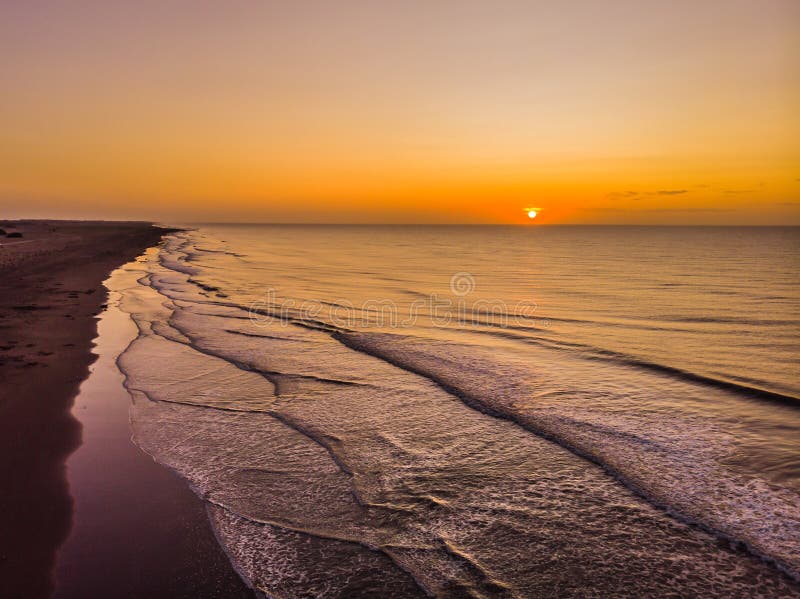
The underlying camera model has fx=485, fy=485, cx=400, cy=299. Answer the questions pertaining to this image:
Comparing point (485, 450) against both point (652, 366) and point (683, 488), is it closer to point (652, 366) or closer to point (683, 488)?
point (683, 488)

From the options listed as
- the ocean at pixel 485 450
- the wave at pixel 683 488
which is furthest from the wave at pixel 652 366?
the wave at pixel 683 488

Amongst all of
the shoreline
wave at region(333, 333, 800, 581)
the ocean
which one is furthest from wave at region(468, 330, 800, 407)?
the shoreline

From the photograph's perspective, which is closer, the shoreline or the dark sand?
the shoreline

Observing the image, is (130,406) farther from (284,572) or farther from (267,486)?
(284,572)

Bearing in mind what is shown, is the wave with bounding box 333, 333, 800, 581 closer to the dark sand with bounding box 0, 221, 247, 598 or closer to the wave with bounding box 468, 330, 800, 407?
the wave with bounding box 468, 330, 800, 407

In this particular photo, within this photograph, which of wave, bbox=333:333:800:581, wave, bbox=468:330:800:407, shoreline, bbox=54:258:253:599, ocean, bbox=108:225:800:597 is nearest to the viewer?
shoreline, bbox=54:258:253:599

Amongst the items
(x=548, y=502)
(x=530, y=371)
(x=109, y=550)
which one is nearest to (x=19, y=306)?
(x=109, y=550)

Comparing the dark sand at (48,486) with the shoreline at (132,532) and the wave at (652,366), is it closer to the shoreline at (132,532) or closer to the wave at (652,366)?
the shoreline at (132,532)

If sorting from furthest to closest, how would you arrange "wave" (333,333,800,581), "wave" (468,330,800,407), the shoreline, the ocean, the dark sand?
"wave" (468,330,800,407) → "wave" (333,333,800,581) → the ocean → the dark sand → the shoreline
